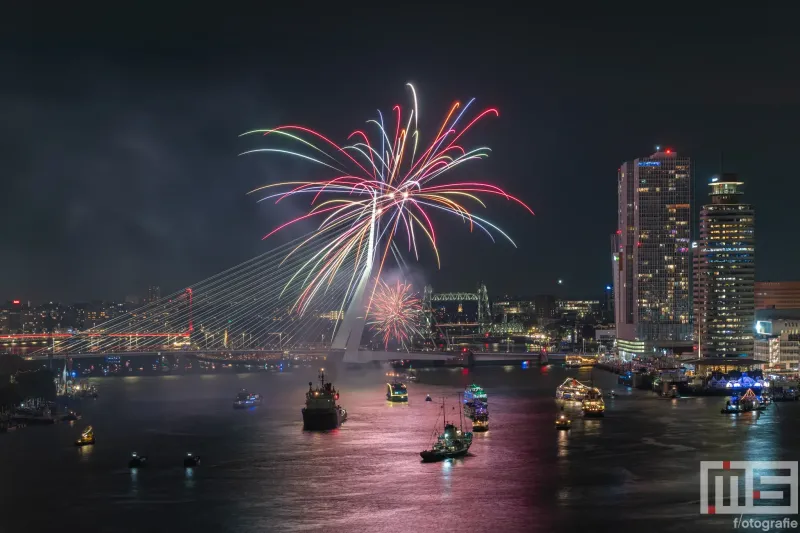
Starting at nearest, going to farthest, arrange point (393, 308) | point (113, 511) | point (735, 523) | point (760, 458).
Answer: point (735, 523), point (113, 511), point (760, 458), point (393, 308)

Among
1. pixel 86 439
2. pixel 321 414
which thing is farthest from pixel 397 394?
pixel 86 439

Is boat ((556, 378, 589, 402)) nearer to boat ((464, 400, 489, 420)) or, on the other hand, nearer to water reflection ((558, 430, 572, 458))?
boat ((464, 400, 489, 420))

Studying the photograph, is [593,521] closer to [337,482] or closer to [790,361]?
[337,482]

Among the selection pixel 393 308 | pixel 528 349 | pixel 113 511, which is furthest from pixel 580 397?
pixel 528 349

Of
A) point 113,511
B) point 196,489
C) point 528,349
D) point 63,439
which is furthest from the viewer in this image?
point 528,349

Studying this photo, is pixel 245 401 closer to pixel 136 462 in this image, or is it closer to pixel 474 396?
pixel 474 396

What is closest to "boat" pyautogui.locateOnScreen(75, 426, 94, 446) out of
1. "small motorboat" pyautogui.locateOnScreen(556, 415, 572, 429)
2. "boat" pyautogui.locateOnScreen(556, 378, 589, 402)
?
"small motorboat" pyautogui.locateOnScreen(556, 415, 572, 429)
